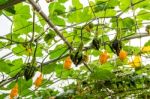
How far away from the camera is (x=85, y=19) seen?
200 cm

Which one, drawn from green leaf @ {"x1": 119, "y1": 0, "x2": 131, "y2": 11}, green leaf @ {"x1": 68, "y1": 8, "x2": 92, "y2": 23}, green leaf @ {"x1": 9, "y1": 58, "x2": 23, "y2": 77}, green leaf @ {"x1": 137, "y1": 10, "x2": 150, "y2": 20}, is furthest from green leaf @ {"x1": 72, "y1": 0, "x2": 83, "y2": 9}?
green leaf @ {"x1": 9, "y1": 58, "x2": 23, "y2": 77}

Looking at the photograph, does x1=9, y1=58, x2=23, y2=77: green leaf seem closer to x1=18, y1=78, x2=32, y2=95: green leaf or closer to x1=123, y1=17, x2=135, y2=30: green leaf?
x1=18, y1=78, x2=32, y2=95: green leaf

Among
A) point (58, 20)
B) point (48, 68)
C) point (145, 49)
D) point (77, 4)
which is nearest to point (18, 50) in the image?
point (48, 68)

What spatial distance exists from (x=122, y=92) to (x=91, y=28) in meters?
0.94

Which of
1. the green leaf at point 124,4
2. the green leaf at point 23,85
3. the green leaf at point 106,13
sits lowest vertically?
the green leaf at point 23,85

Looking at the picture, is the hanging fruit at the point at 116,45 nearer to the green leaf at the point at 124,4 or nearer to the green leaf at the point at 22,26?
the green leaf at the point at 124,4

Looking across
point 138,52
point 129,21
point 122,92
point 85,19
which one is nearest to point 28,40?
point 85,19

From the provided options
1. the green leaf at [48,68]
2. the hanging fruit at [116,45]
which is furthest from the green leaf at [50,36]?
the hanging fruit at [116,45]

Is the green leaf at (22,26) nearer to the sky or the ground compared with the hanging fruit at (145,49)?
nearer to the sky

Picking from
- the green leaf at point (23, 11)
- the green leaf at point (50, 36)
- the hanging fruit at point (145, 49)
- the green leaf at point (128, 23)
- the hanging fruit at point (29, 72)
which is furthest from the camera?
the hanging fruit at point (145, 49)

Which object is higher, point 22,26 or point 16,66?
point 22,26

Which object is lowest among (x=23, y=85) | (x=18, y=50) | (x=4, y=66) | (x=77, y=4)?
(x=23, y=85)

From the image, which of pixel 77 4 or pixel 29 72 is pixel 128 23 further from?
pixel 29 72

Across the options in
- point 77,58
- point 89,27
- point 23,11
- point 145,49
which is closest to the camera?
point 77,58
